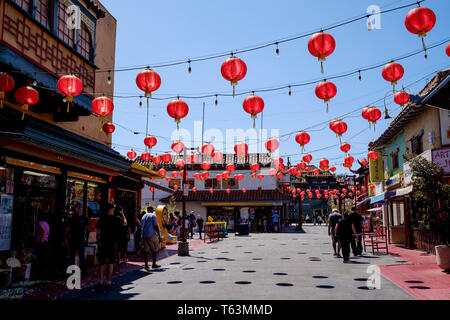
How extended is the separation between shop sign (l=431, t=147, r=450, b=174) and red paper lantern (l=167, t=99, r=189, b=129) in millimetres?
10914

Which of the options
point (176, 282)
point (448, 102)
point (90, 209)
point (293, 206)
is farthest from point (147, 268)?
point (293, 206)

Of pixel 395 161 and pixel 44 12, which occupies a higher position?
pixel 44 12

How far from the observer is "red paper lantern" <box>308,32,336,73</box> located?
23.5 feet

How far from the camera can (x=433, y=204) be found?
1019cm

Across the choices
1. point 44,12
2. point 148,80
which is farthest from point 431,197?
point 44,12

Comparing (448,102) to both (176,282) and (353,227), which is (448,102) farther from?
(176,282)

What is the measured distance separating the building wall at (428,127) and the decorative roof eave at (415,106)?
280mm

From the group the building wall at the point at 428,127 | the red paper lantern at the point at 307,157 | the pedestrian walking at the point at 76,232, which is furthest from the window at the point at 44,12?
the building wall at the point at 428,127

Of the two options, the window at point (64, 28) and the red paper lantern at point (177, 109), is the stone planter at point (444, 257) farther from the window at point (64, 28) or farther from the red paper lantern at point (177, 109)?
the window at point (64, 28)

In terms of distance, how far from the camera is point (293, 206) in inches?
2655

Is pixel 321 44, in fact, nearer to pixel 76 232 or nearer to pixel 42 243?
pixel 76 232

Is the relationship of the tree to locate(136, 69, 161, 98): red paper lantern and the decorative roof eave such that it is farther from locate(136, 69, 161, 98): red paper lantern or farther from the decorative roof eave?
locate(136, 69, 161, 98): red paper lantern

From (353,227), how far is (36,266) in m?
10.3

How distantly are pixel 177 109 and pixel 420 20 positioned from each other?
5.66 meters
